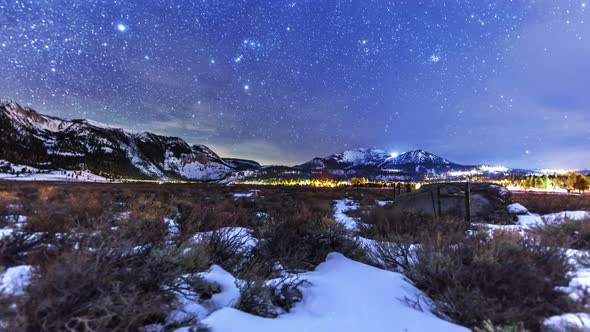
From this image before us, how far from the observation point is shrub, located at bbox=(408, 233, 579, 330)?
9.44 ft

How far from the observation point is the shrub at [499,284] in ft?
9.44

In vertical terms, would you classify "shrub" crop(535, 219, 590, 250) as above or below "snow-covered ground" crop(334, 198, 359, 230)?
above

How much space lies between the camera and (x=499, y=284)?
11.1 feet

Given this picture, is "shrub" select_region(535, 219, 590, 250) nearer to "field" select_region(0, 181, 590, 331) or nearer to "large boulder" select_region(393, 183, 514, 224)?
"field" select_region(0, 181, 590, 331)

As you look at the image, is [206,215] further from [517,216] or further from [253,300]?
[517,216]

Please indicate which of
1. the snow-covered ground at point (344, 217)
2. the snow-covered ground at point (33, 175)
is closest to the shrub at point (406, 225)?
the snow-covered ground at point (344, 217)

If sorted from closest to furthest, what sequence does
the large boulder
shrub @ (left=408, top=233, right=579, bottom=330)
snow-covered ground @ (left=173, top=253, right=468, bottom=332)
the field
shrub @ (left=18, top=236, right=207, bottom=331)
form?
1. shrub @ (left=18, top=236, right=207, bottom=331)
2. the field
3. snow-covered ground @ (left=173, top=253, right=468, bottom=332)
4. shrub @ (left=408, top=233, right=579, bottom=330)
5. the large boulder

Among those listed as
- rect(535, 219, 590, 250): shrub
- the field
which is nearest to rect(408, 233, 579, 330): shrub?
the field

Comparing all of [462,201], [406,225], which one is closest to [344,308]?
[406,225]

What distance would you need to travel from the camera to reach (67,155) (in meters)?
186

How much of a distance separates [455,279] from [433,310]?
50cm

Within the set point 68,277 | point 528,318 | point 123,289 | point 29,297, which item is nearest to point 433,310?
point 528,318

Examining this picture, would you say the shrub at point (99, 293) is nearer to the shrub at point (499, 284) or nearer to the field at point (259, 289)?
the field at point (259, 289)

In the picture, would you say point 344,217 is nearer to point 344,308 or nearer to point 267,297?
point 344,308
